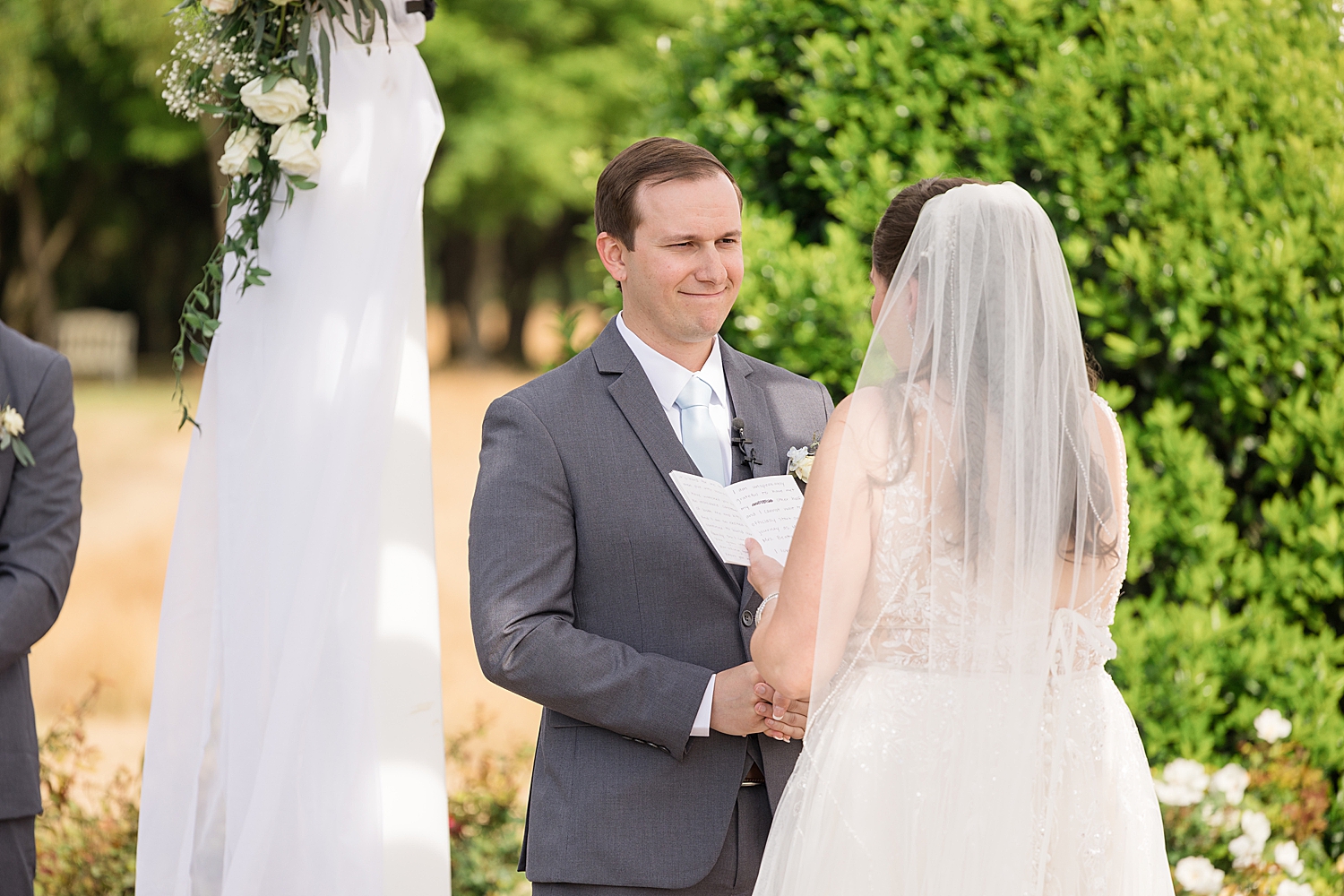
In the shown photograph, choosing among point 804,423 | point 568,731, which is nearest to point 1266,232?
point 804,423

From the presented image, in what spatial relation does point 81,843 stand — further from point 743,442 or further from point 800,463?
point 800,463

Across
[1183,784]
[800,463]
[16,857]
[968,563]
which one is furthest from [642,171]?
[1183,784]

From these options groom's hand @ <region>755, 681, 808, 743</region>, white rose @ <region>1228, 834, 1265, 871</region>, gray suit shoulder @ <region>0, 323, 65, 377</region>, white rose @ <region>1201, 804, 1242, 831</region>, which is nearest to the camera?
groom's hand @ <region>755, 681, 808, 743</region>

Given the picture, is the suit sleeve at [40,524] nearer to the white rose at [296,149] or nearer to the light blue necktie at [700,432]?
the white rose at [296,149]

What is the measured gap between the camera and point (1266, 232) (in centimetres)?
442

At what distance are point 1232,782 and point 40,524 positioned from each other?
376cm

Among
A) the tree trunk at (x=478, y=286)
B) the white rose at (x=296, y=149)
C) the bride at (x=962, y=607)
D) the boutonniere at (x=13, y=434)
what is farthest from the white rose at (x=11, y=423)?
the tree trunk at (x=478, y=286)

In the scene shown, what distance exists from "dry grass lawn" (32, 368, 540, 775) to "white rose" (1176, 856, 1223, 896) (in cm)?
296

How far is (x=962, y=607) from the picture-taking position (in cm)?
227

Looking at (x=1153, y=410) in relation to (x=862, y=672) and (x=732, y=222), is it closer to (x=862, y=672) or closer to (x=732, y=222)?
(x=732, y=222)

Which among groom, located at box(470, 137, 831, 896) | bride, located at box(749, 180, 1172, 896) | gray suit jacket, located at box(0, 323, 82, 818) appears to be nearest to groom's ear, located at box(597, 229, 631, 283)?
groom, located at box(470, 137, 831, 896)

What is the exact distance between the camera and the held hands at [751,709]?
8.05ft

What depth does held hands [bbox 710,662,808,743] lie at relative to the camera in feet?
8.05

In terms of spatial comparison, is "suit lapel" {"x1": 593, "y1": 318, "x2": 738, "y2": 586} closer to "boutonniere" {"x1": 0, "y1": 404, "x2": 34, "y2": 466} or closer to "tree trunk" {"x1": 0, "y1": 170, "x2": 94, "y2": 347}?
"boutonniere" {"x1": 0, "y1": 404, "x2": 34, "y2": 466}
